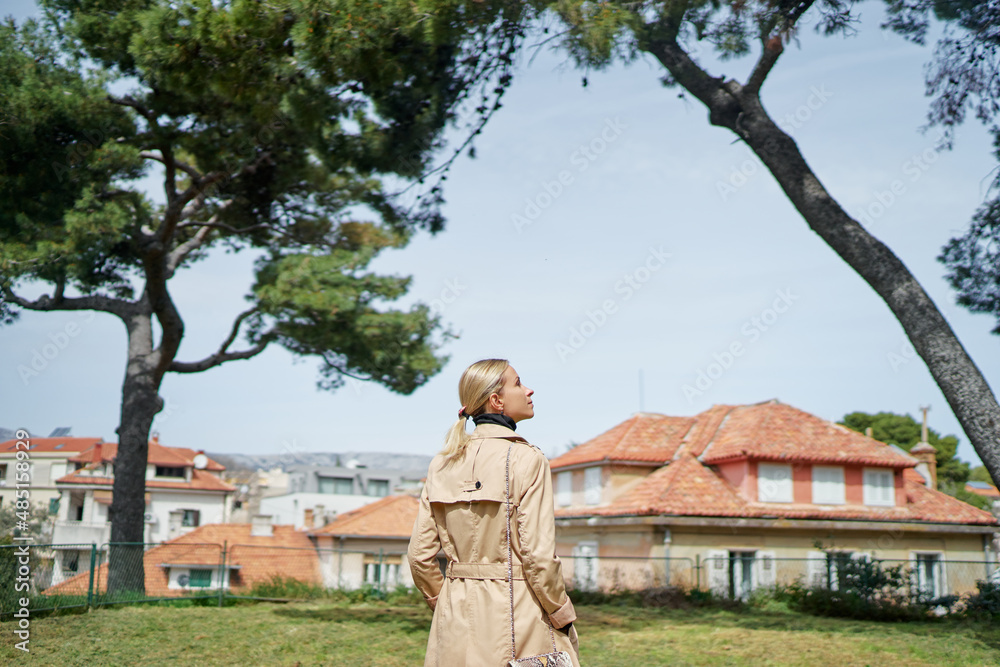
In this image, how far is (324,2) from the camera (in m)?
9.21

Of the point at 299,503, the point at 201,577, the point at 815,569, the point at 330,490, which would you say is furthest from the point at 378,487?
the point at 815,569

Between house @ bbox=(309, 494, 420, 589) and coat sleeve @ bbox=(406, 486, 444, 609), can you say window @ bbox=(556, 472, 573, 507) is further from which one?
coat sleeve @ bbox=(406, 486, 444, 609)

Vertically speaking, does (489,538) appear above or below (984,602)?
above

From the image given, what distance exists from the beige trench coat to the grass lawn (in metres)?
5.54

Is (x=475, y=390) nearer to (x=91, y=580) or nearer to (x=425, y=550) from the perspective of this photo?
(x=425, y=550)

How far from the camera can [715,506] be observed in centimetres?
2411

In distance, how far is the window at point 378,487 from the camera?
7225 centimetres

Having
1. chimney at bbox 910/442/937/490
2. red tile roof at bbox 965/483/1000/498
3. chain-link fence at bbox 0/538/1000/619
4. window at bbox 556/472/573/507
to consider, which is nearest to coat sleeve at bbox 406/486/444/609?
chain-link fence at bbox 0/538/1000/619

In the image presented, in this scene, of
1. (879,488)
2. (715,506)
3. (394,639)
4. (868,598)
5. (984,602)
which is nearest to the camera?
(394,639)

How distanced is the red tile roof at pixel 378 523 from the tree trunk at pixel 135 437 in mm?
24389

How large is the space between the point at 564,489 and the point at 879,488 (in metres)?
10.2

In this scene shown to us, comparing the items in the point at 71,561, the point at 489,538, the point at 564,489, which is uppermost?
the point at 564,489

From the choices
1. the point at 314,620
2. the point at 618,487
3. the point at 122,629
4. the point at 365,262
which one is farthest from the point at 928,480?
the point at 122,629

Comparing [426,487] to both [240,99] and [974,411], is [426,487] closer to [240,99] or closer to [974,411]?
[974,411]
